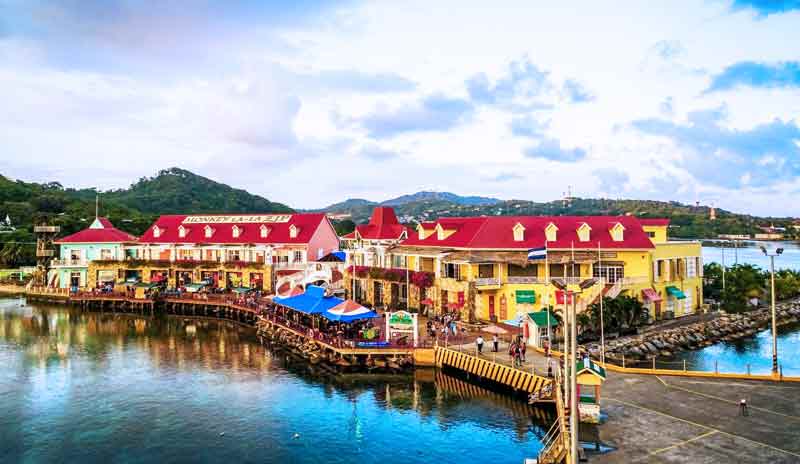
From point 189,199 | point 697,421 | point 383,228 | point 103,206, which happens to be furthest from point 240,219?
point 189,199

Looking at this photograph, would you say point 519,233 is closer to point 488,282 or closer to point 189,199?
point 488,282

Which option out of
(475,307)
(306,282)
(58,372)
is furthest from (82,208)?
(475,307)

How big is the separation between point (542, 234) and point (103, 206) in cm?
11401

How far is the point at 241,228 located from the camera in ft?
231

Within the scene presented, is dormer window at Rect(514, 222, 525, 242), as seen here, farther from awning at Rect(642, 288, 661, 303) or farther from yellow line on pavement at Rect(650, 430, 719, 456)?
yellow line on pavement at Rect(650, 430, 719, 456)

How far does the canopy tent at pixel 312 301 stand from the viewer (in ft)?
133

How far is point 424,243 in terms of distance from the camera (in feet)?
172

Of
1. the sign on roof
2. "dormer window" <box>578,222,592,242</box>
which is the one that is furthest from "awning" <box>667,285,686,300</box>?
the sign on roof

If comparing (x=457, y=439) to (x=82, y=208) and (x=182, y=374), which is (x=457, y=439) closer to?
→ (x=182, y=374)

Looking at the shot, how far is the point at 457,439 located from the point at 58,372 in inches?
1096

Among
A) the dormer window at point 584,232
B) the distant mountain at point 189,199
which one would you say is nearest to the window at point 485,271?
the dormer window at point 584,232

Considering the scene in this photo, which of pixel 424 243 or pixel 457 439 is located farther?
pixel 424 243

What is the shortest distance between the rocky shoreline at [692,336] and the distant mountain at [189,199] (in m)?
141

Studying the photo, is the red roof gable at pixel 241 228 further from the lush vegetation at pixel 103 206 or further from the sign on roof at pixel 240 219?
the lush vegetation at pixel 103 206
